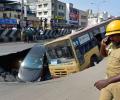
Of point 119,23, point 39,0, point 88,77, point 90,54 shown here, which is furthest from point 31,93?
point 39,0

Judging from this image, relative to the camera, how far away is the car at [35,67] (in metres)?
15.2

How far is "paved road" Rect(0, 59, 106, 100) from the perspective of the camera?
349 inches

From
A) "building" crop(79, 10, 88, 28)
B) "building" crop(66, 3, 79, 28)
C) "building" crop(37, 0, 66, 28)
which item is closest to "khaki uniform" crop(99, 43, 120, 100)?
"building" crop(37, 0, 66, 28)

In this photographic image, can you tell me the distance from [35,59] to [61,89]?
22.8ft

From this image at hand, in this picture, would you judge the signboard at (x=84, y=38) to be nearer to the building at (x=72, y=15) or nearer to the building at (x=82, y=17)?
the building at (x=72, y=15)

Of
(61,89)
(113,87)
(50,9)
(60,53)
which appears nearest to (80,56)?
(60,53)

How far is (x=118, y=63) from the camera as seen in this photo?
15.3 ft

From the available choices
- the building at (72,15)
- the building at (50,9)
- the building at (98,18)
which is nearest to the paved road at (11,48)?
the building at (98,18)

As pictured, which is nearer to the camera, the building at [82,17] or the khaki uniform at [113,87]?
the khaki uniform at [113,87]

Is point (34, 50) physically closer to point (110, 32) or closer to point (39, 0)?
point (110, 32)

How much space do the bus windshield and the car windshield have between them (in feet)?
1.25

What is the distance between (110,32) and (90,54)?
1271 cm

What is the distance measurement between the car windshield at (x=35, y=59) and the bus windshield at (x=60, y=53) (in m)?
0.38

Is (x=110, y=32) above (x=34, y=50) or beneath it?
above
